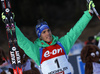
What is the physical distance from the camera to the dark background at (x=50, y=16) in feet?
48.2

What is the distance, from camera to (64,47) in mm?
2707

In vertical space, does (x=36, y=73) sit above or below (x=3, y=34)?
below

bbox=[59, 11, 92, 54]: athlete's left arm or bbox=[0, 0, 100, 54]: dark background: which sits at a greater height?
bbox=[0, 0, 100, 54]: dark background

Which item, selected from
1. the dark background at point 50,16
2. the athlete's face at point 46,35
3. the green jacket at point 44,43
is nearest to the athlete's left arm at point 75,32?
the green jacket at point 44,43

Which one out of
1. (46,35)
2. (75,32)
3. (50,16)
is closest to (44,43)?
(46,35)

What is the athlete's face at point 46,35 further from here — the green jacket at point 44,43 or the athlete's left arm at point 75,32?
the athlete's left arm at point 75,32

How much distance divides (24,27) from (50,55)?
1282cm

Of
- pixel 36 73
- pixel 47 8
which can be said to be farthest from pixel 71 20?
pixel 36 73

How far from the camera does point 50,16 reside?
51.6 feet

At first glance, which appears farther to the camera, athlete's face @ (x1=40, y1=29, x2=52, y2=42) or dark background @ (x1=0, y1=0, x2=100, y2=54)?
dark background @ (x1=0, y1=0, x2=100, y2=54)

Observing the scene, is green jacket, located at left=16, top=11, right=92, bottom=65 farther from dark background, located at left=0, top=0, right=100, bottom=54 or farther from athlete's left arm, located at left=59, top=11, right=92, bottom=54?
dark background, located at left=0, top=0, right=100, bottom=54

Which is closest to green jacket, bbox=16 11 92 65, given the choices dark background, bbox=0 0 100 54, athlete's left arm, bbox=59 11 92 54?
athlete's left arm, bbox=59 11 92 54

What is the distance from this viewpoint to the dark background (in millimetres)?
14688

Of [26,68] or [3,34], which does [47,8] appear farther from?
Result: [26,68]
